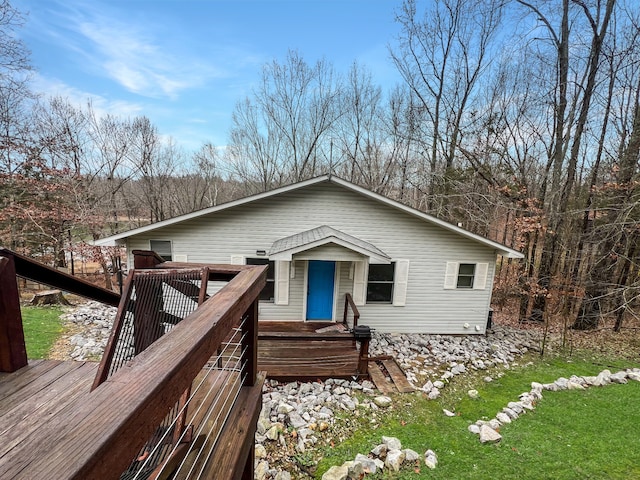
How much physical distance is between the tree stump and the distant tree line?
6.71ft

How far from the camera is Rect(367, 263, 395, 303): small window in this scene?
879 centimetres

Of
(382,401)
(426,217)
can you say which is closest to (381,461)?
(382,401)

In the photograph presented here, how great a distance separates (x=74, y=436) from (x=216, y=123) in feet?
75.8

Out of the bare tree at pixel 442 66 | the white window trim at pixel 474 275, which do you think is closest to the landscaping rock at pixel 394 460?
the white window trim at pixel 474 275

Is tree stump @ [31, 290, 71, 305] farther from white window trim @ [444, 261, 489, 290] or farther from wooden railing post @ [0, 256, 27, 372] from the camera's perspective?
Answer: white window trim @ [444, 261, 489, 290]

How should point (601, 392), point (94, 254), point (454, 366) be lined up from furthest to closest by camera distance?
point (94, 254) < point (454, 366) < point (601, 392)

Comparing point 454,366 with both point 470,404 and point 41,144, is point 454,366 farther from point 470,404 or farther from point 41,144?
point 41,144

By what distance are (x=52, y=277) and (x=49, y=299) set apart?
11833 millimetres

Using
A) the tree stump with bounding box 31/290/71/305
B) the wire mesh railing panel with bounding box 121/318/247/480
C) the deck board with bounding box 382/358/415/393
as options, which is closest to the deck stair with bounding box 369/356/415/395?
the deck board with bounding box 382/358/415/393

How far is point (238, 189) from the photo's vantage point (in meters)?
23.7

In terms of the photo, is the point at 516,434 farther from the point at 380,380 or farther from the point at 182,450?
the point at 182,450

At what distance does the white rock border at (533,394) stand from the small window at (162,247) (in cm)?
772

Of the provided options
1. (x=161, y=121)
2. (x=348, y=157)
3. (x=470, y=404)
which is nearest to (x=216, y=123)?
(x=161, y=121)

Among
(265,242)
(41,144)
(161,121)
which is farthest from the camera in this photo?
(161,121)
